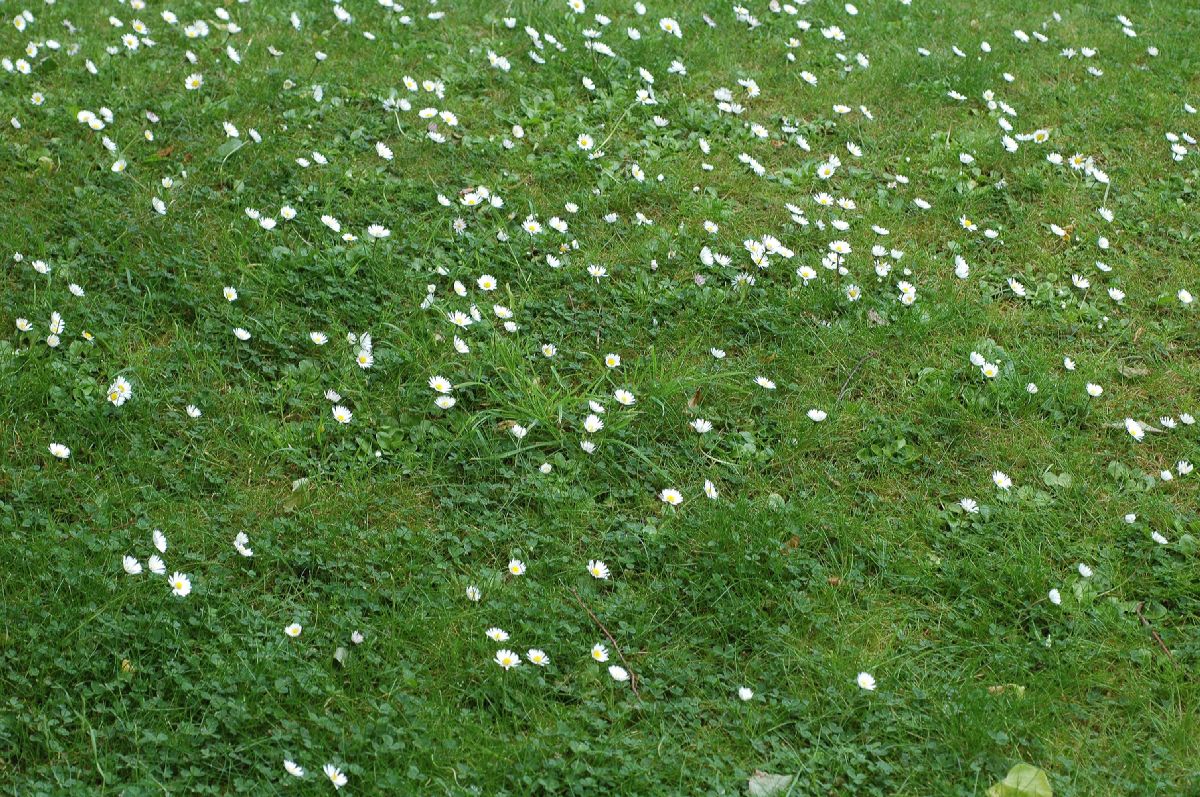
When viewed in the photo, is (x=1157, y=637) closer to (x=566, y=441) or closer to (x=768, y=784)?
(x=768, y=784)

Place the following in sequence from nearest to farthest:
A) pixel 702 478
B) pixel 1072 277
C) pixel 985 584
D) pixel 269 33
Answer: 1. pixel 985 584
2. pixel 702 478
3. pixel 1072 277
4. pixel 269 33

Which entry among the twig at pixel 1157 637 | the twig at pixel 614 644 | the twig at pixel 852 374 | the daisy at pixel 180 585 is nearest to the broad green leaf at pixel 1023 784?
the twig at pixel 1157 637

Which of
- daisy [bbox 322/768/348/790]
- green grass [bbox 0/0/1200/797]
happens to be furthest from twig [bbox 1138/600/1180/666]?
daisy [bbox 322/768/348/790]

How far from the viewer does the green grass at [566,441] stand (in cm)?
267

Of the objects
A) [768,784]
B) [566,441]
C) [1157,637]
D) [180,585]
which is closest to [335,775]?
[180,585]

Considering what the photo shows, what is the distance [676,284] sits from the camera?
4102 millimetres

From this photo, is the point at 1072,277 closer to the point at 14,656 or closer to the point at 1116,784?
the point at 1116,784

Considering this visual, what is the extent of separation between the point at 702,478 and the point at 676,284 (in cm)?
95

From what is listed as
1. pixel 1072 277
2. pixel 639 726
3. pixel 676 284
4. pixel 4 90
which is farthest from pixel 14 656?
pixel 1072 277

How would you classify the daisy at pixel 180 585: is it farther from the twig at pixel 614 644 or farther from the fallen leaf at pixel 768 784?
the fallen leaf at pixel 768 784

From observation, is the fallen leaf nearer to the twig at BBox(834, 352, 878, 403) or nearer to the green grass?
the green grass

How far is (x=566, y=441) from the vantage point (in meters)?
3.47

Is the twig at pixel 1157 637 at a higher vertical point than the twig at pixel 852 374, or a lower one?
lower

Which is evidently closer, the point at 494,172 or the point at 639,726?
Answer: the point at 639,726
